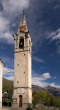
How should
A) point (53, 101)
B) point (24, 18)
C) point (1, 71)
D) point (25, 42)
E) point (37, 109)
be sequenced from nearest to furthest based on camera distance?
point (1, 71), point (37, 109), point (25, 42), point (24, 18), point (53, 101)

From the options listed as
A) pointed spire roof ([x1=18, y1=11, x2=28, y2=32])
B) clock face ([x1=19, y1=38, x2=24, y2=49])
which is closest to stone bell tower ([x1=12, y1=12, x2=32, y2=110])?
clock face ([x1=19, y1=38, x2=24, y2=49])

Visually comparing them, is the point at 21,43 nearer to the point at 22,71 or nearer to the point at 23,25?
the point at 23,25

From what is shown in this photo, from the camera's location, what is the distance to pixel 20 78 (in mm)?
44125

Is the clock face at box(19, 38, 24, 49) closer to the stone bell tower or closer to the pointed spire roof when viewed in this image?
the stone bell tower

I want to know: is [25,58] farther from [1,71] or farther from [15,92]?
[1,71]

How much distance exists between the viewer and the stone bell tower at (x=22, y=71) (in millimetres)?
43219

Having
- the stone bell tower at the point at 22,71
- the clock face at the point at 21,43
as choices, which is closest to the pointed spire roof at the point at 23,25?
the stone bell tower at the point at 22,71

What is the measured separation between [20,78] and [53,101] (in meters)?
40.7

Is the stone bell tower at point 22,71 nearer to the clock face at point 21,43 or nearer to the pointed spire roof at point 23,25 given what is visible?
the clock face at point 21,43

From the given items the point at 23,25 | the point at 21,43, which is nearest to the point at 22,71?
the point at 21,43

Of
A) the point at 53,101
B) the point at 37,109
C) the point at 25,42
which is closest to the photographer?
the point at 37,109

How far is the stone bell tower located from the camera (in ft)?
142

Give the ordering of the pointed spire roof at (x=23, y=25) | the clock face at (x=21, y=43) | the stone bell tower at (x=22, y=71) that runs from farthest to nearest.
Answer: the pointed spire roof at (x=23, y=25), the clock face at (x=21, y=43), the stone bell tower at (x=22, y=71)

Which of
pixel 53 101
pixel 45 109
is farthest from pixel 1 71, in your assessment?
pixel 53 101
